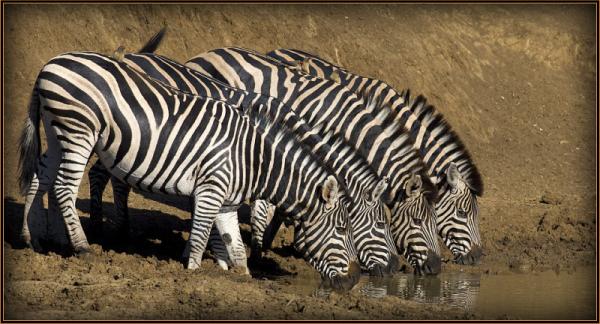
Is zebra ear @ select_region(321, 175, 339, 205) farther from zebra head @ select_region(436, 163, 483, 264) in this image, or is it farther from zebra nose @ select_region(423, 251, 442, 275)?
zebra head @ select_region(436, 163, 483, 264)

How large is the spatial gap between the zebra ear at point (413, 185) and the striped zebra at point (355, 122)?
0.5 inches

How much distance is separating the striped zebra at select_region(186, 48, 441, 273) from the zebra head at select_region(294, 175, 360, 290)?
1217 mm

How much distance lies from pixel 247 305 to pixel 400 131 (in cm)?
440

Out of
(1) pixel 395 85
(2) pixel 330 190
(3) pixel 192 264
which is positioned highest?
(1) pixel 395 85

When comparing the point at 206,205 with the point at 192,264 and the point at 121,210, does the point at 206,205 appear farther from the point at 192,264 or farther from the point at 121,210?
the point at 121,210

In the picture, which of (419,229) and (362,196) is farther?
(419,229)

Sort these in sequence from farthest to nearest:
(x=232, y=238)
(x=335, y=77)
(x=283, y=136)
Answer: (x=335, y=77) < (x=232, y=238) < (x=283, y=136)

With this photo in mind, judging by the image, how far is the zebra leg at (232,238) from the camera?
1162 centimetres

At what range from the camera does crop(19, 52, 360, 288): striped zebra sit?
36.4 ft

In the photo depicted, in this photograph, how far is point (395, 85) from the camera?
2116 cm

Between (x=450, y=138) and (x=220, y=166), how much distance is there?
159 inches

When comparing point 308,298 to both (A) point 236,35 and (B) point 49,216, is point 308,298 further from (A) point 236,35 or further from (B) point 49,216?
(A) point 236,35

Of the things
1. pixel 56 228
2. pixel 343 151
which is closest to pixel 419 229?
Answer: pixel 343 151

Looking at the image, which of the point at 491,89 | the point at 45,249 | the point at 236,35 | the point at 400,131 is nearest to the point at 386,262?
the point at 400,131
